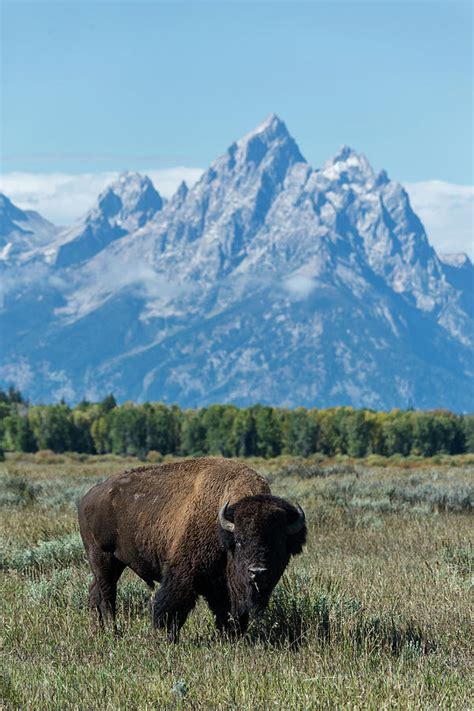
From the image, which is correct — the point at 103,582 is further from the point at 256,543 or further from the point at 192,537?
the point at 256,543

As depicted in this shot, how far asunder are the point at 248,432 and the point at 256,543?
115 m

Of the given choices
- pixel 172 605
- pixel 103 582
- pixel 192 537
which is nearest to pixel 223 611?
pixel 172 605

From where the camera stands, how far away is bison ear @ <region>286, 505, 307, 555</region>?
9523 millimetres

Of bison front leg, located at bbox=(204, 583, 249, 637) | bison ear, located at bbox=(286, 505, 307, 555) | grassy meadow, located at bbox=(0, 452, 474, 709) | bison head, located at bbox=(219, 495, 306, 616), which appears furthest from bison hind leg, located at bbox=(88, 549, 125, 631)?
bison ear, located at bbox=(286, 505, 307, 555)

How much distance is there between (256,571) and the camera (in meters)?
9.12

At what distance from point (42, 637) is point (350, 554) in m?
6.64

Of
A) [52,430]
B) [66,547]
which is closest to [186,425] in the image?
[52,430]

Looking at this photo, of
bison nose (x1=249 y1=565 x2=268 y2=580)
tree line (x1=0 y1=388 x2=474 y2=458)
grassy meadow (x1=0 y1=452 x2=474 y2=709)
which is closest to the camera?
grassy meadow (x1=0 y1=452 x2=474 y2=709)

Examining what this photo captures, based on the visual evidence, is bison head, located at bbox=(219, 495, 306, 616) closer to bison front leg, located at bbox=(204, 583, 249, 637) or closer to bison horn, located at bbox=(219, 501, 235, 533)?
bison horn, located at bbox=(219, 501, 235, 533)

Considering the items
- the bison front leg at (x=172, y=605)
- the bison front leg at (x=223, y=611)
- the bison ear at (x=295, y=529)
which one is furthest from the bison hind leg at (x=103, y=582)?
the bison ear at (x=295, y=529)

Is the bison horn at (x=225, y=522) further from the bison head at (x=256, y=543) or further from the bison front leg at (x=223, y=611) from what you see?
the bison front leg at (x=223, y=611)

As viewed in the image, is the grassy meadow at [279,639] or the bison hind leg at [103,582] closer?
the grassy meadow at [279,639]

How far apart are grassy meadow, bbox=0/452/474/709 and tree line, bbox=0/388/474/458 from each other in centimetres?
10531

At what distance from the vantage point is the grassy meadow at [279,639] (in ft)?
25.1
